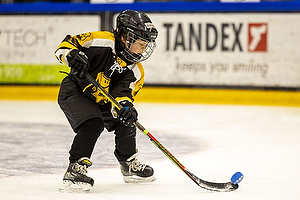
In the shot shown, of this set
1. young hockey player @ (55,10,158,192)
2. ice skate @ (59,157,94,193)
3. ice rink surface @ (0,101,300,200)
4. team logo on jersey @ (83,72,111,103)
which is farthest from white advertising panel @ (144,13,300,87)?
ice skate @ (59,157,94,193)

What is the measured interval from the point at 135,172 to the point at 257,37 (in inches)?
143

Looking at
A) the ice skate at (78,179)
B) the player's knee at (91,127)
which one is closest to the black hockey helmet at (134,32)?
the player's knee at (91,127)

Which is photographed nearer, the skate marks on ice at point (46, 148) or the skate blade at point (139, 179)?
the skate blade at point (139, 179)

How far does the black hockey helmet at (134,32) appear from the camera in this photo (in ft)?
8.88

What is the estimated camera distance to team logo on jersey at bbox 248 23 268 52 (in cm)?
623

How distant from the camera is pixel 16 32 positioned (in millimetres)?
6727

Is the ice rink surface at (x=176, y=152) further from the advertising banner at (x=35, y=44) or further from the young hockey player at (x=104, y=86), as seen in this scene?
the advertising banner at (x=35, y=44)

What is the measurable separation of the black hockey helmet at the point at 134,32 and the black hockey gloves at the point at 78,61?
0.69ft

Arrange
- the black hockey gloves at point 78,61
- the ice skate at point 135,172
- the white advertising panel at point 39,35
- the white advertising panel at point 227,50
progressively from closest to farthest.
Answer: the black hockey gloves at point 78,61, the ice skate at point 135,172, the white advertising panel at point 227,50, the white advertising panel at point 39,35

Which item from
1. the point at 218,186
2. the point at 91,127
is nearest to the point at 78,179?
the point at 91,127

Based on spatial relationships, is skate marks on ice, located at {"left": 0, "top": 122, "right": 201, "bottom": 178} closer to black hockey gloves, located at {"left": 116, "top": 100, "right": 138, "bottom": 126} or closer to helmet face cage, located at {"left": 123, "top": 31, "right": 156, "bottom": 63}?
black hockey gloves, located at {"left": 116, "top": 100, "right": 138, "bottom": 126}

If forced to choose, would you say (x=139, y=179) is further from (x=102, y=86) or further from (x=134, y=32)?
(x=134, y=32)

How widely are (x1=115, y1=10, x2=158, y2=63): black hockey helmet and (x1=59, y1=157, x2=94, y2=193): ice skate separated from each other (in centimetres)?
53

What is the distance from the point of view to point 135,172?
2.96 m
